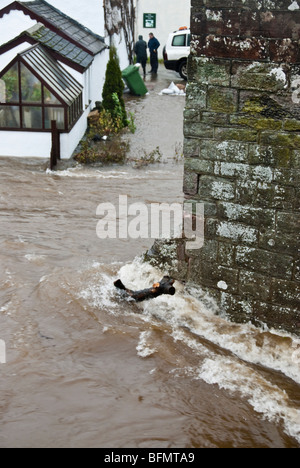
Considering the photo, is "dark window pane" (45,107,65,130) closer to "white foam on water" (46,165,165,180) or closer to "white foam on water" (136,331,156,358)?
"white foam on water" (46,165,165,180)

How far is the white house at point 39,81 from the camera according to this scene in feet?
45.8

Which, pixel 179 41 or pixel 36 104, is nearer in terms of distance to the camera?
pixel 36 104

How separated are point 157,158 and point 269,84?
29.1 feet

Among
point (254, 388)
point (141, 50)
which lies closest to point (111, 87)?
point (141, 50)

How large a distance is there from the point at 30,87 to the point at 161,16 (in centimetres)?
1826

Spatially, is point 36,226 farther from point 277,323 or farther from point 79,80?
point 79,80

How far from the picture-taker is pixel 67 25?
711 inches

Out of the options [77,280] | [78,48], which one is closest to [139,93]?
[78,48]

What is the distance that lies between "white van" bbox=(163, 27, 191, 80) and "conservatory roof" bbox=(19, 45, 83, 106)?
34.7ft

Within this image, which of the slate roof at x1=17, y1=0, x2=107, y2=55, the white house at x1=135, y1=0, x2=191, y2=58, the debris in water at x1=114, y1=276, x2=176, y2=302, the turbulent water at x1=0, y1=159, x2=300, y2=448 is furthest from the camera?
the white house at x1=135, y1=0, x2=191, y2=58

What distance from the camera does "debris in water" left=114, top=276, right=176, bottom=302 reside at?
6668mm

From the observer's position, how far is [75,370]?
5.89 meters

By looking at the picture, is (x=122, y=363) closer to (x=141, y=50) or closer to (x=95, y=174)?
(x=95, y=174)

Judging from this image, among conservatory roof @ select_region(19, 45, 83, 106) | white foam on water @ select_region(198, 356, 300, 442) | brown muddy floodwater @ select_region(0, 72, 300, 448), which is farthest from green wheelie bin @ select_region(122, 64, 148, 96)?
white foam on water @ select_region(198, 356, 300, 442)
